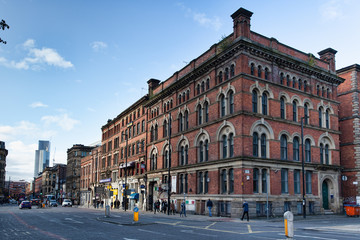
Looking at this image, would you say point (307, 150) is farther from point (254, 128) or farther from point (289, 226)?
point (289, 226)

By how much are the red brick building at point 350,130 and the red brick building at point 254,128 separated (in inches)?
99.0

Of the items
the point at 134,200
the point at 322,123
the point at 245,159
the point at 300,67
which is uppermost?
the point at 300,67

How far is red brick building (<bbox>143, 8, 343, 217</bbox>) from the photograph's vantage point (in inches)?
1229

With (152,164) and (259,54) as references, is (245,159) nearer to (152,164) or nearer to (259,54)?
(259,54)

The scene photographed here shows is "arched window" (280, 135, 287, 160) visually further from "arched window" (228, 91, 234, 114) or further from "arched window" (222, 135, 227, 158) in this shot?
"arched window" (228, 91, 234, 114)

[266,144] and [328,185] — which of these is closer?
[266,144]

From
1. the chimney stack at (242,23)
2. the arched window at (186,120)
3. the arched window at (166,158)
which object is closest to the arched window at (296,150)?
the chimney stack at (242,23)

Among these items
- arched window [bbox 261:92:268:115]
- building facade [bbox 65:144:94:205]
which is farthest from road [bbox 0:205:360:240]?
building facade [bbox 65:144:94:205]

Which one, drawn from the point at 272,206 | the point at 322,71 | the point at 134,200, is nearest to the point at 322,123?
the point at 322,71

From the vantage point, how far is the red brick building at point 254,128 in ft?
102

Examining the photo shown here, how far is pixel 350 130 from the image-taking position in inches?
1628

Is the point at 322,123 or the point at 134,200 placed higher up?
the point at 322,123

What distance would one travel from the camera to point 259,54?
33000 millimetres

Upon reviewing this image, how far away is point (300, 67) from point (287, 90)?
10.8 ft
